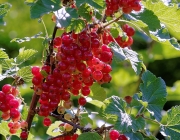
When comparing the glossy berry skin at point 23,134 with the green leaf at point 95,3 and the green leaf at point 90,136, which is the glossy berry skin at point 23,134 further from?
the green leaf at point 95,3

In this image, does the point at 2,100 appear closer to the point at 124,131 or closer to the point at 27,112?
the point at 27,112

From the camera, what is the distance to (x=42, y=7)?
99 cm

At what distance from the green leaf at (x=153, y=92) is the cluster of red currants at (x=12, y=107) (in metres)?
0.33

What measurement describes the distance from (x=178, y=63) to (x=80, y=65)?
3.76 metres

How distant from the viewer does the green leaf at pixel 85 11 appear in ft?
3.42

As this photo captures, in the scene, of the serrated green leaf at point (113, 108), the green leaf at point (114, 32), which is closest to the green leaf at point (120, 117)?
the serrated green leaf at point (113, 108)

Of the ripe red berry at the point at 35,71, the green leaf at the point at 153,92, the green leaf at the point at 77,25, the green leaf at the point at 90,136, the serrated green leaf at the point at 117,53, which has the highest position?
the green leaf at the point at 77,25

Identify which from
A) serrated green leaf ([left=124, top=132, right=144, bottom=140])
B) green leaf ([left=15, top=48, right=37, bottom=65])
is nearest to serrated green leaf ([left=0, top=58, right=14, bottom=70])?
green leaf ([left=15, top=48, right=37, bottom=65])

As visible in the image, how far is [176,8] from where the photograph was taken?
1.11 m

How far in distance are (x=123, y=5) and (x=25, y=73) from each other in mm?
333

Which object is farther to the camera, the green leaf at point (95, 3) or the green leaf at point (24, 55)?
the green leaf at point (24, 55)

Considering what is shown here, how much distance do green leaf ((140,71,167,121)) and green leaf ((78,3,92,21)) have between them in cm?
23

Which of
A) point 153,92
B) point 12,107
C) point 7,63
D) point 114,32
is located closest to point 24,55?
point 7,63

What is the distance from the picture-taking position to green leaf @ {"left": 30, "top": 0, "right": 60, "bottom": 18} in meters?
Answer: 0.98
